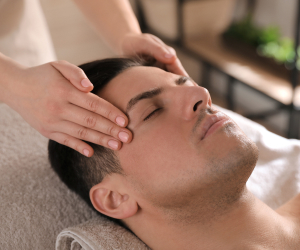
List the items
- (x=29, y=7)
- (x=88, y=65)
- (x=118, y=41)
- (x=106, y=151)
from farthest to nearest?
(x=29, y=7) → (x=118, y=41) → (x=88, y=65) → (x=106, y=151)

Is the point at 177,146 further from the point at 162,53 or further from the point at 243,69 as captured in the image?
the point at 243,69

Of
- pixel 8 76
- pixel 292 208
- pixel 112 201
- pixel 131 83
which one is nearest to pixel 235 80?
pixel 292 208

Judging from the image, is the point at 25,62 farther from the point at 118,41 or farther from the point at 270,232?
the point at 270,232

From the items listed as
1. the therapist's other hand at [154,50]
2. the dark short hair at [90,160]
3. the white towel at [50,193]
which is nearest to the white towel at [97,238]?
the white towel at [50,193]

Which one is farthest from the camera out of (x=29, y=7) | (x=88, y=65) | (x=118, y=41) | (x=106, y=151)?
(x=29, y=7)

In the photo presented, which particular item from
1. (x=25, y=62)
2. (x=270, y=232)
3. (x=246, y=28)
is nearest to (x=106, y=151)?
(x=270, y=232)

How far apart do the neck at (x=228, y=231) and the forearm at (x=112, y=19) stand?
0.79 meters

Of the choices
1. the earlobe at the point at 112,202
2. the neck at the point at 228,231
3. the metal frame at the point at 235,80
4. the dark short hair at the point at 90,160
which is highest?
the dark short hair at the point at 90,160

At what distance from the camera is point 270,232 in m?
1.02

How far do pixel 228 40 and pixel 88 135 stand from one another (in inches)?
90.3

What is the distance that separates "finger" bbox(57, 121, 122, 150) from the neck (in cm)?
25

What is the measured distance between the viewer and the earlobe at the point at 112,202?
1039 millimetres

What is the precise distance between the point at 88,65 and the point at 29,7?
67 cm

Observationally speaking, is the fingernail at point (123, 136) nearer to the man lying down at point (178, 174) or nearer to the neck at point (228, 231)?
the man lying down at point (178, 174)
